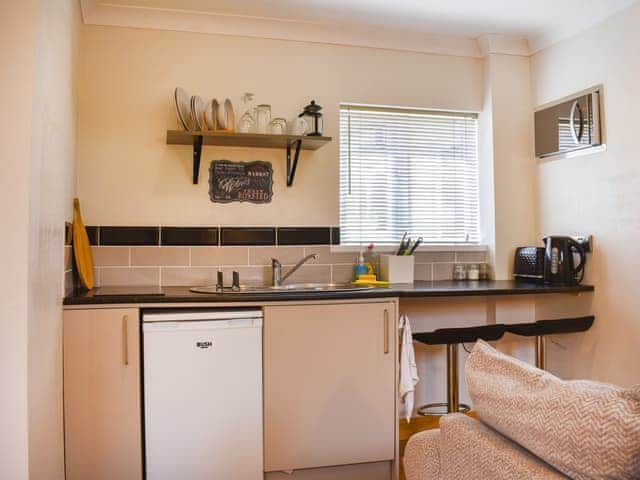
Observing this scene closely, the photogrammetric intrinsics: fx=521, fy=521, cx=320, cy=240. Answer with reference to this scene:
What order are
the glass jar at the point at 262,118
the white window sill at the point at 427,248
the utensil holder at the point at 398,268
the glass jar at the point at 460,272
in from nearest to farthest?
the glass jar at the point at 262,118 → the utensil holder at the point at 398,268 → the white window sill at the point at 427,248 → the glass jar at the point at 460,272

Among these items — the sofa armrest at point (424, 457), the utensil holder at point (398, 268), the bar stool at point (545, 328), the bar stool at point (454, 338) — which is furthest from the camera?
the utensil holder at point (398, 268)

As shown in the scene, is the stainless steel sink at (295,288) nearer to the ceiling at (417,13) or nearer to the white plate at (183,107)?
the white plate at (183,107)

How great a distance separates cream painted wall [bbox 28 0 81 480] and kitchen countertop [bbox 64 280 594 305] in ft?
0.65

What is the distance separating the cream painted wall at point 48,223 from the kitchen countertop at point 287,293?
20cm

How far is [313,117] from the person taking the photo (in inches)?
111

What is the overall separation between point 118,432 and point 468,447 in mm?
1671

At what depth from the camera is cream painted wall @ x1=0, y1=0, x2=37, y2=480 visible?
1533 mm

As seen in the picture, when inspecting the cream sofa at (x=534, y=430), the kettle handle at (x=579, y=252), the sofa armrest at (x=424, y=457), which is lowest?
the sofa armrest at (x=424, y=457)

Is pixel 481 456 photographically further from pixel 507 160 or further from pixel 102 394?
pixel 507 160

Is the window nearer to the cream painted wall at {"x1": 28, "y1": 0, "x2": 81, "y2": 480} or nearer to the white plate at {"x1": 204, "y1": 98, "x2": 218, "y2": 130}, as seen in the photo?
the white plate at {"x1": 204, "y1": 98, "x2": 218, "y2": 130}

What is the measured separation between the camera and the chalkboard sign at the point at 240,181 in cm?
283

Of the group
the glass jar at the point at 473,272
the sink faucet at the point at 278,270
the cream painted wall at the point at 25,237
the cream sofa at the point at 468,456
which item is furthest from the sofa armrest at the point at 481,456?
the glass jar at the point at 473,272

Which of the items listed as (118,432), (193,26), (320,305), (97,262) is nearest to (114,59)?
(193,26)

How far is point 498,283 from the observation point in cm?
294
